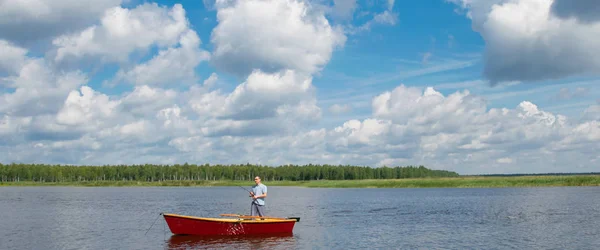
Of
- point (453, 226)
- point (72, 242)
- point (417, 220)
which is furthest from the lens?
point (417, 220)

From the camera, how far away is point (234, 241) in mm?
32000

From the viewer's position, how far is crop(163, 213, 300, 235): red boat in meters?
33.4

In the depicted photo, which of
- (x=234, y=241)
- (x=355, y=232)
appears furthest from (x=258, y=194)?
(x=355, y=232)

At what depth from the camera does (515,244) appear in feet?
100.0

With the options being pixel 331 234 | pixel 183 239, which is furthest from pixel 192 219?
pixel 331 234

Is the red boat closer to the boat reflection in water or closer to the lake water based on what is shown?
Result: the boat reflection in water

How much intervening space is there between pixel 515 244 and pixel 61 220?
3663 cm

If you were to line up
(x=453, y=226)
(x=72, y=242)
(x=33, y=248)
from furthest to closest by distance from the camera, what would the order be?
(x=453, y=226) → (x=72, y=242) → (x=33, y=248)

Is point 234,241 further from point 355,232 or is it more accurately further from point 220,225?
point 355,232

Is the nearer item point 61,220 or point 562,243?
point 562,243

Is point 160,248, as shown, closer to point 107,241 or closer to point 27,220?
point 107,241

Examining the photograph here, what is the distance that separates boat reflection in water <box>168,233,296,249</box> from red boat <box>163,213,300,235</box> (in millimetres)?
322

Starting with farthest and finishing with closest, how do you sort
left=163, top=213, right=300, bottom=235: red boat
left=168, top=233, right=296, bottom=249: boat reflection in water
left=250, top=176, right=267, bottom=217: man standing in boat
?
left=250, top=176, right=267, bottom=217: man standing in boat → left=163, top=213, right=300, bottom=235: red boat → left=168, top=233, right=296, bottom=249: boat reflection in water

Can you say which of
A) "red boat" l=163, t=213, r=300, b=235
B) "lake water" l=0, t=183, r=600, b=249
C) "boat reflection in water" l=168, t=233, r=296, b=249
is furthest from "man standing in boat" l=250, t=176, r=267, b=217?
"lake water" l=0, t=183, r=600, b=249
